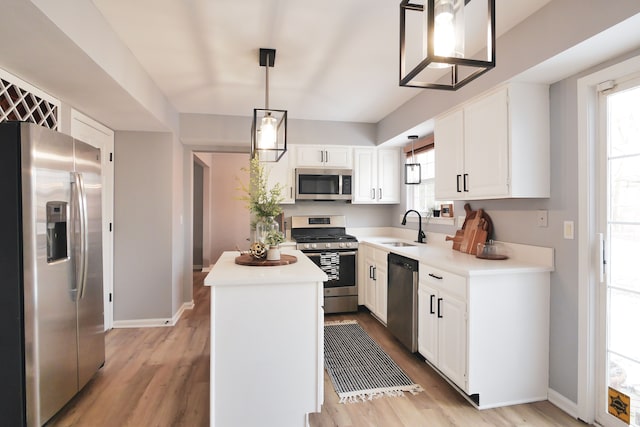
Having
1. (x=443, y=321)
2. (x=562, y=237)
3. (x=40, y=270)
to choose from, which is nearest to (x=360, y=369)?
(x=443, y=321)

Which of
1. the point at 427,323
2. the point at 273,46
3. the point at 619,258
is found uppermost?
the point at 273,46

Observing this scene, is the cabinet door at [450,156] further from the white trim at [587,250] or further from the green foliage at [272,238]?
the green foliage at [272,238]

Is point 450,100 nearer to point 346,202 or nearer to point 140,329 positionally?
point 346,202

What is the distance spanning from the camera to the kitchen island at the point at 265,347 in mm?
1890

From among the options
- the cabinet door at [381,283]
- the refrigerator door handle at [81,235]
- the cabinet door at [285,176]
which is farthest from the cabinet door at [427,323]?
the refrigerator door handle at [81,235]

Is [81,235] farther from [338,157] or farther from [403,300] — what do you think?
[338,157]

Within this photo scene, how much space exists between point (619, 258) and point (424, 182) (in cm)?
232

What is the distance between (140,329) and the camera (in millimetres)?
3693

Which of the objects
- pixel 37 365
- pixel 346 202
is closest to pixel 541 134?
pixel 346 202

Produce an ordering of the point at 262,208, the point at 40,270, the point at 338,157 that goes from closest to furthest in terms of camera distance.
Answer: the point at 40,270 → the point at 262,208 → the point at 338,157

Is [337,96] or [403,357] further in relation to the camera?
[337,96]

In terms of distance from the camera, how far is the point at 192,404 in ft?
7.44

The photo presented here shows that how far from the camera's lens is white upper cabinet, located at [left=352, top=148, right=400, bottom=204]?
14.9ft

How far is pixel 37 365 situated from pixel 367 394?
1980mm
